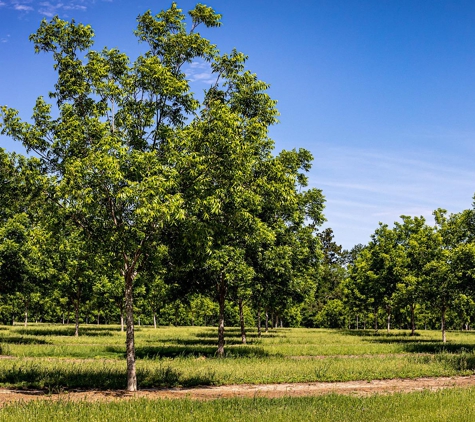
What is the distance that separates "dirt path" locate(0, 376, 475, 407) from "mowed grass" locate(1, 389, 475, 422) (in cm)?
178

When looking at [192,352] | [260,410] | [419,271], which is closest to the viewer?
[260,410]

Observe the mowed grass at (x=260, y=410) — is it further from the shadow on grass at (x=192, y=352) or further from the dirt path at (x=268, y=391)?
the shadow on grass at (x=192, y=352)

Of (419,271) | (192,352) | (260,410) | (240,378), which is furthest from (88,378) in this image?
(419,271)

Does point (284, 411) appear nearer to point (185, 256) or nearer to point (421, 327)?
point (185, 256)

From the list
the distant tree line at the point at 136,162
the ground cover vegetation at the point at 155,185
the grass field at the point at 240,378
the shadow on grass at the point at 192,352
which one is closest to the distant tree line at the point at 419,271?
the ground cover vegetation at the point at 155,185

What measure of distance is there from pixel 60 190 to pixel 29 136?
3632mm

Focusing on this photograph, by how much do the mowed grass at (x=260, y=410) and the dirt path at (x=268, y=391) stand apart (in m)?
1.78

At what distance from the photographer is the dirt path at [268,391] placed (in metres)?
15.9

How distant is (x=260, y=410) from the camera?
41.9ft

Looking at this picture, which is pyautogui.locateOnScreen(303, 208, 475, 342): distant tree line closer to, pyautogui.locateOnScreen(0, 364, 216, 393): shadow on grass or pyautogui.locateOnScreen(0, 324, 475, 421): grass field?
pyautogui.locateOnScreen(0, 324, 475, 421): grass field

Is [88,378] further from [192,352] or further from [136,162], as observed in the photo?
[192,352]

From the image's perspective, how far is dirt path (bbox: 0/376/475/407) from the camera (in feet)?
52.1

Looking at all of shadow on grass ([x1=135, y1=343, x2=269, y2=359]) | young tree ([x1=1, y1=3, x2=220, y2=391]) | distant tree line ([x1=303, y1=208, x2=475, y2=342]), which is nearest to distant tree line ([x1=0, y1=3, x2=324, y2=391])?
young tree ([x1=1, y1=3, x2=220, y2=391])

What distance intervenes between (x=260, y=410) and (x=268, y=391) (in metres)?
5.62
